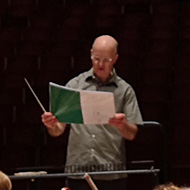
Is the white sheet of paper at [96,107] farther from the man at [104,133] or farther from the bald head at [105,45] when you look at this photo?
the bald head at [105,45]

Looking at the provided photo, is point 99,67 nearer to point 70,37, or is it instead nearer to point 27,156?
point 27,156

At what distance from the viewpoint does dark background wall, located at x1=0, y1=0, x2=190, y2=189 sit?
272 centimetres

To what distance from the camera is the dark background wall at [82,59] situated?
2.72m

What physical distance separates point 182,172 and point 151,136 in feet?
0.76

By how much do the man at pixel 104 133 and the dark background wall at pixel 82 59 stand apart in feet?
2.13

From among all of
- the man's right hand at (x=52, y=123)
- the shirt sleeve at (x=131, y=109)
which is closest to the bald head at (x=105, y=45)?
the shirt sleeve at (x=131, y=109)

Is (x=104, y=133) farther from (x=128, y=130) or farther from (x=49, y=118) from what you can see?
(x=49, y=118)

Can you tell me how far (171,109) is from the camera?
9.54 ft

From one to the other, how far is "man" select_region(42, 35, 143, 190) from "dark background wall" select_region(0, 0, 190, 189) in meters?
0.65

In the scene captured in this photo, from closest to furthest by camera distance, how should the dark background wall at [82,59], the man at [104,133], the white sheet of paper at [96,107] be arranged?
the white sheet of paper at [96,107]
the man at [104,133]
the dark background wall at [82,59]

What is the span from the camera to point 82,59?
320 cm

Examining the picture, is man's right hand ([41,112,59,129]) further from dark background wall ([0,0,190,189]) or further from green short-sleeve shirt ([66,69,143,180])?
dark background wall ([0,0,190,189])

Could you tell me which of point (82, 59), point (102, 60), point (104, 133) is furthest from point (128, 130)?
point (82, 59)

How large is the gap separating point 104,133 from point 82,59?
1667 mm
